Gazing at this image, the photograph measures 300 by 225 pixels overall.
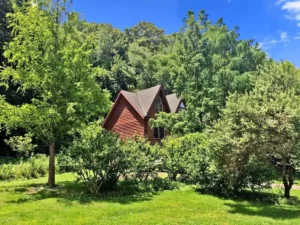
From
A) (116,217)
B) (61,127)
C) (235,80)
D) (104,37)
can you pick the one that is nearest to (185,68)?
(235,80)

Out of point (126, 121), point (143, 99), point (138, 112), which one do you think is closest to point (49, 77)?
point (138, 112)

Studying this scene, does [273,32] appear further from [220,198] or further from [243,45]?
[220,198]

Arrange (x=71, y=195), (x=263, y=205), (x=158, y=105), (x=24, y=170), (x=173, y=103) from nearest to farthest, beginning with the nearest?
(x=263, y=205) → (x=71, y=195) → (x=24, y=170) → (x=158, y=105) → (x=173, y=103)

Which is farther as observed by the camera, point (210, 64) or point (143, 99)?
point (143, 99)

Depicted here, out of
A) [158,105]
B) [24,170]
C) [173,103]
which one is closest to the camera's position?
[24,170]

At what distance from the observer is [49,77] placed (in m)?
13.6

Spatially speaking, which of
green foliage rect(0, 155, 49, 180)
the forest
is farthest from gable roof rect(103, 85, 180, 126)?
green foliage rect(0, 155, 49, 180)

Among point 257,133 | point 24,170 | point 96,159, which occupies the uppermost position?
point 257,133

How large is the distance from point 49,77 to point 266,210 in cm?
1067

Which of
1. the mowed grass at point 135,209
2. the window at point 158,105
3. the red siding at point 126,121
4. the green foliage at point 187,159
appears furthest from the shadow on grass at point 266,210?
the window at point 158,105

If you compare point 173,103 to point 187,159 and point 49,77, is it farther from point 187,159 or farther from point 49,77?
point 49,77

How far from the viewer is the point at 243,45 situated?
2408 cm

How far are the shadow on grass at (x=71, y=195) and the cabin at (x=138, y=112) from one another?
1456 cm

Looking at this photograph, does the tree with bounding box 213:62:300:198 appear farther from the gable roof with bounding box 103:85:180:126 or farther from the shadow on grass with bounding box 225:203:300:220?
the gable roof with bounding box 103:85:180:126
